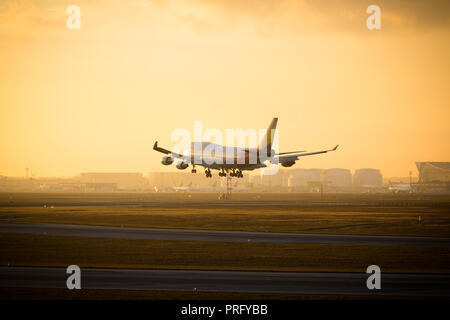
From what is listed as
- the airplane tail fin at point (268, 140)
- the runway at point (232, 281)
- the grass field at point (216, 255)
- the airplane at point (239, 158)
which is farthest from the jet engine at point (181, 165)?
the runway at point (232, 281)

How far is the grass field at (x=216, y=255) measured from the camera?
39938 mm

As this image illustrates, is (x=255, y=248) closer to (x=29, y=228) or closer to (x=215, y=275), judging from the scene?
(x=215, y=275)

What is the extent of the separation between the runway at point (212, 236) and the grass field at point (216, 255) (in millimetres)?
2840

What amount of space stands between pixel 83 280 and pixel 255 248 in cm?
1821

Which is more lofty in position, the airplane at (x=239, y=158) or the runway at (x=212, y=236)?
the airplane at (x=239, y=158)

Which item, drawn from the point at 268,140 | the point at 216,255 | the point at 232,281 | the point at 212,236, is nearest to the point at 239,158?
the point at 268,140

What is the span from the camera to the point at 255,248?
48312mm

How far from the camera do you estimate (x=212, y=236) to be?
56875mm

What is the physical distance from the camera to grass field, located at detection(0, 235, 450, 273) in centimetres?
3994

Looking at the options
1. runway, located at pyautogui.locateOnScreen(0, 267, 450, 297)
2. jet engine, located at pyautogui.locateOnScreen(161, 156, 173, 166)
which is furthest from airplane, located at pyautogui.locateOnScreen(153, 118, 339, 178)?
runway, located at pyautogui.locateOnScreen(0, 267, 450, 297)

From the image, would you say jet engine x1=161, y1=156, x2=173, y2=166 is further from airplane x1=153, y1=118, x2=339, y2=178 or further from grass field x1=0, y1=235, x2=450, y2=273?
grass field x1=0, y1=235, x2=450, y2=273

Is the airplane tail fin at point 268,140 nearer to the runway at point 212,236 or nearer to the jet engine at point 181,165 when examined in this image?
the jet engine at point 181,165
